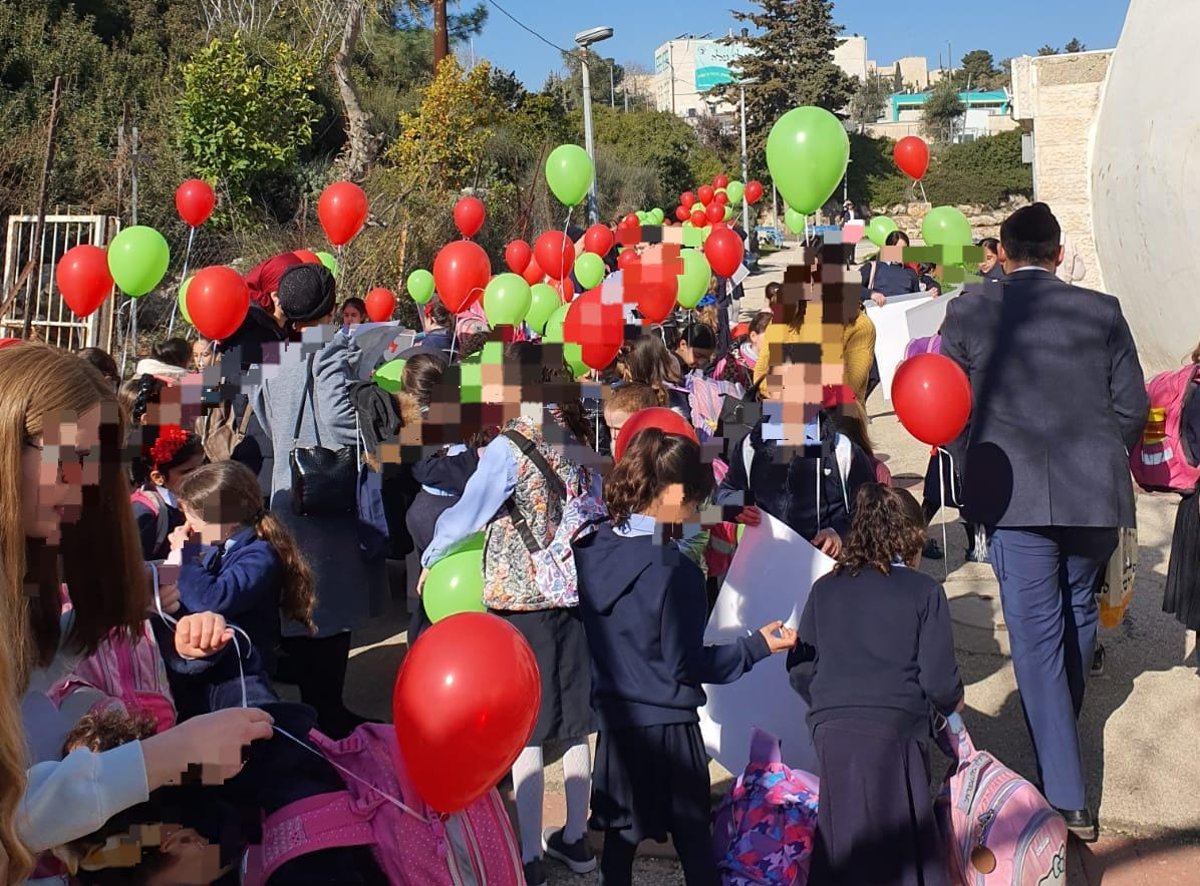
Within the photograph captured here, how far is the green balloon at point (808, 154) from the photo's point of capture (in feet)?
15.3

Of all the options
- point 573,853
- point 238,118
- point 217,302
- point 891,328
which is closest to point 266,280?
point 217,302

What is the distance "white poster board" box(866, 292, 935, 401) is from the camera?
921 cm

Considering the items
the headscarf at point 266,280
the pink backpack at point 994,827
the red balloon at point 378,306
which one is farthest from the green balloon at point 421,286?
the pink backpack at point 994,827

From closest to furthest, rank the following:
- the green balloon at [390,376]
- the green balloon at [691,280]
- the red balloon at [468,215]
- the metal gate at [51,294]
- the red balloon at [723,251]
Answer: the green balloon at [390,376] < the green balloon at [691,280] < the red balloon at [723,251] < the red balloon at [468,215] < the metal gate at [51,294]

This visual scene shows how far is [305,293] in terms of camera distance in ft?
14.1

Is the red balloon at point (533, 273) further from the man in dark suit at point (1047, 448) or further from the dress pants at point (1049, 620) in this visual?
the dress pants at point (1049, 620)

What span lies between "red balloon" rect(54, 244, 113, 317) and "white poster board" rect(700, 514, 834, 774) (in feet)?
15.7

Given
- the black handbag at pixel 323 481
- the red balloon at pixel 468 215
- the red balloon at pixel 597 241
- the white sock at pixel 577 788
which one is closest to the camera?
the white sock at pixel 577 788

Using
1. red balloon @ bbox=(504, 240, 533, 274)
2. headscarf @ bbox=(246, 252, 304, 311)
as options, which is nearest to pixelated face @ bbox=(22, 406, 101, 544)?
headscarf @ bbox=(246, 252, 304, 311)

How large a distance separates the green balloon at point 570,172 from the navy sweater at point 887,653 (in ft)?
17.9

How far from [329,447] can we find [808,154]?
2.45 meters

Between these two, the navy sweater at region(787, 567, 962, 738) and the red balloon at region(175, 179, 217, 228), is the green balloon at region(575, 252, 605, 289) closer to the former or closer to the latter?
the red balloon at region(175, 179, 217, 228)

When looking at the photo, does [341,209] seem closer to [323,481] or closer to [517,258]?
[517,258]

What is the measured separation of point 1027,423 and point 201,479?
249 centimetres
